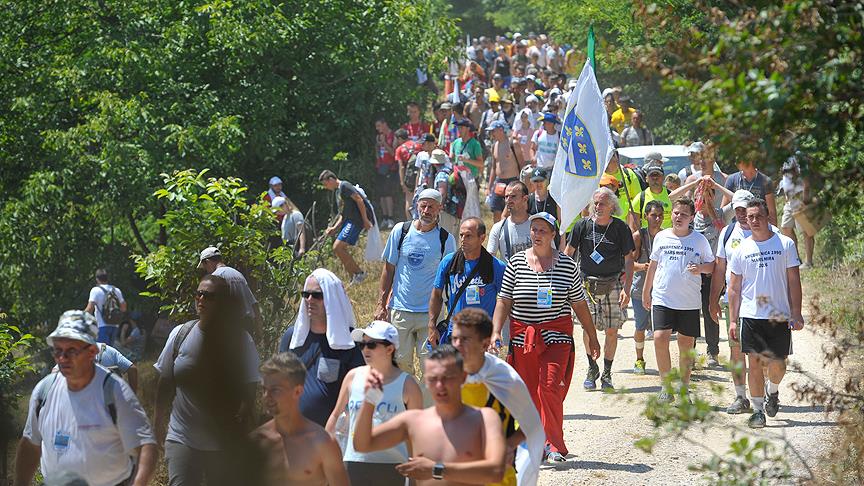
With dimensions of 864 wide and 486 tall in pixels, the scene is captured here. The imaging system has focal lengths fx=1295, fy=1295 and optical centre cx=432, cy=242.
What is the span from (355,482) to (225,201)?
5221mm

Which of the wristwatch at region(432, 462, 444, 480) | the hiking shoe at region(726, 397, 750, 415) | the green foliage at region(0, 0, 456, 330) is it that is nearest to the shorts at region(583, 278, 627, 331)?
the hiking shoe at region(726, 397, 750, 415)

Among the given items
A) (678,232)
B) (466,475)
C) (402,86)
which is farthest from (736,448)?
(402,86)

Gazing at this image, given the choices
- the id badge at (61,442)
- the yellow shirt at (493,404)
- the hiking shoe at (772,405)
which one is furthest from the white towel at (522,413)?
the hiking shoe at (772,405)

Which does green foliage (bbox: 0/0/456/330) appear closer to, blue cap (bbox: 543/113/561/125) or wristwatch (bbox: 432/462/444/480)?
blue cap (bbox: 543/113/561/125)

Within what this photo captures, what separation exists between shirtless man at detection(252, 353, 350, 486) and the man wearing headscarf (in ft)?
3.65

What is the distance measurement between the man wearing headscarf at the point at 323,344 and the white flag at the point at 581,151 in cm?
525

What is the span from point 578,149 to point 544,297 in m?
4.03

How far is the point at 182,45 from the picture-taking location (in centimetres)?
1983

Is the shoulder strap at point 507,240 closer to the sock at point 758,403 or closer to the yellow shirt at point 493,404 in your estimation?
the sock at point 758,403

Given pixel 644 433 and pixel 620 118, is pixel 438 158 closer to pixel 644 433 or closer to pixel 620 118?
pixel 620 118

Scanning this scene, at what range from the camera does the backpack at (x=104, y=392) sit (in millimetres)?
6473

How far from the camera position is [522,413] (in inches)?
265

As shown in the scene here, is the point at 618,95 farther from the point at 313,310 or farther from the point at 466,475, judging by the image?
the point at 466,475

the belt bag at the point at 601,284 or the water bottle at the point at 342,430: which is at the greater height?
the belt bag at the point at 601,284
